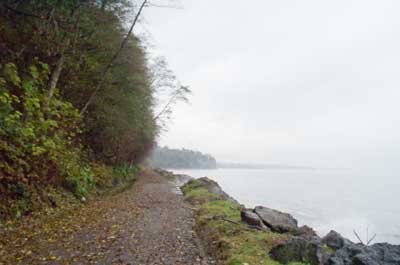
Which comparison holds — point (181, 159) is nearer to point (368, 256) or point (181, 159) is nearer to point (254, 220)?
point (254, 220)

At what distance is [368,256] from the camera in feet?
13.9

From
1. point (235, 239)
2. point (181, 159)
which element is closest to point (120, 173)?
point (235, 239)

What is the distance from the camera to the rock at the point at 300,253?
179 inches

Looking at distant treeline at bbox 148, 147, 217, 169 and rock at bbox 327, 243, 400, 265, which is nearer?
rock at bbox 327, 243, 400, 265

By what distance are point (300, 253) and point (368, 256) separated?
101cm

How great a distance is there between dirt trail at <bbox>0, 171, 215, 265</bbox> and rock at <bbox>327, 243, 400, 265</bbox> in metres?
2.13

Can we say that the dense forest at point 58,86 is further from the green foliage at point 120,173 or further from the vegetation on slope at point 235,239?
the vegetation on slope at point 235,239

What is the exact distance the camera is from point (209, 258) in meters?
4.87

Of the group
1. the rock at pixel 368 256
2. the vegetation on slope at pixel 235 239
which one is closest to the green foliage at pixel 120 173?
the vegetation on slope at pixel 235 239

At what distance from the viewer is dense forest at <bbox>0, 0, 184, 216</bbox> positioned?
251 inches

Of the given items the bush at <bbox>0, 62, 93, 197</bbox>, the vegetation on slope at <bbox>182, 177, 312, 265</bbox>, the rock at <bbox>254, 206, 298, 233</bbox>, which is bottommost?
the vegetation on slope at <bbox>182, 177, 312, 265</bbox>

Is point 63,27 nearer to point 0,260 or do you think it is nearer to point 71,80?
point 71,80

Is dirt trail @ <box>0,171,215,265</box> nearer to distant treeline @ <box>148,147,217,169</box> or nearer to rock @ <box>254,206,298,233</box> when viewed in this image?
rock @ <box>254,206,298,233</box>

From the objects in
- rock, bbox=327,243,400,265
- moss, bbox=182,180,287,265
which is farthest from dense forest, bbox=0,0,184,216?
rock, bbox=327,243,400,265
